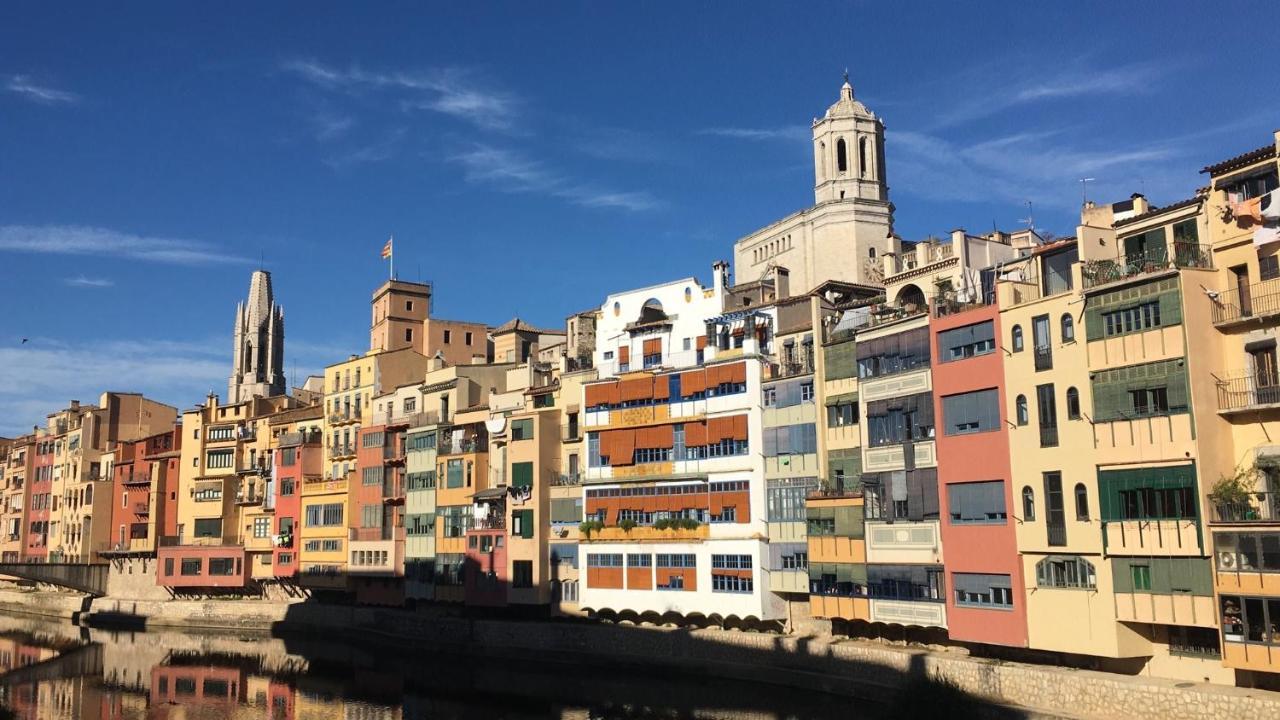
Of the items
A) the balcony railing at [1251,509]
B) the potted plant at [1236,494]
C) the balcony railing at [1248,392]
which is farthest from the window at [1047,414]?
the balcony railing at [1251,509]

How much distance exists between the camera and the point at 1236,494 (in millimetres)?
33844

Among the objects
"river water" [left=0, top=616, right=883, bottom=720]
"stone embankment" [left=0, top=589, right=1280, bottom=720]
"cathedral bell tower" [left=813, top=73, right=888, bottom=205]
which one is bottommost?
"river water" [left=0, top=616, right=883, bottom=720]

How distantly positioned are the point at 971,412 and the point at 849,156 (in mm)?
42073

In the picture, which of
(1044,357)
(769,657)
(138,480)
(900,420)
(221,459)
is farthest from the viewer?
(138,480)

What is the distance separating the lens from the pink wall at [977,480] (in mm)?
Answer: 40000

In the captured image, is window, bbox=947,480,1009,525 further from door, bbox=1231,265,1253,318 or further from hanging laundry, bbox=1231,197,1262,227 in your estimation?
hanging laundry, bbox=1231,197,1262,227

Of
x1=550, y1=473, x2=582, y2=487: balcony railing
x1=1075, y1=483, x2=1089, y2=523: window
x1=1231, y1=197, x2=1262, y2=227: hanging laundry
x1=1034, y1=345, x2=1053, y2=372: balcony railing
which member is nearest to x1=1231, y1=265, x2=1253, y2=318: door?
x1=1231, y1=197, x2=1262, y2=227: hanging laundry

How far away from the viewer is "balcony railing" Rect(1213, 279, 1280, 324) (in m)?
34.7

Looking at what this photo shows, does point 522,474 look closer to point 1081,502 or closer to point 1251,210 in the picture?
point 1081,502

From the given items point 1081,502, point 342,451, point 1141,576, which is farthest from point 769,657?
point 342,451

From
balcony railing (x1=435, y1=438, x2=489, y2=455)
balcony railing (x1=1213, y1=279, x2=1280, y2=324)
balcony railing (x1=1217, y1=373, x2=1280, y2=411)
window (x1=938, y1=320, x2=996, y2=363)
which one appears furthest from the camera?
balcony railing (x1=435, y1=438, x2=489, y2=455)

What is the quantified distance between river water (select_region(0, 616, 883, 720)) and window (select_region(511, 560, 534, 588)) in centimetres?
419

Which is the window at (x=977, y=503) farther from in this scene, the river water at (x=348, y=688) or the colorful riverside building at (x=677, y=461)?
the colorful riverside building at (x=677, y=461)

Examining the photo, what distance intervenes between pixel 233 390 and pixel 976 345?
5649 inches
